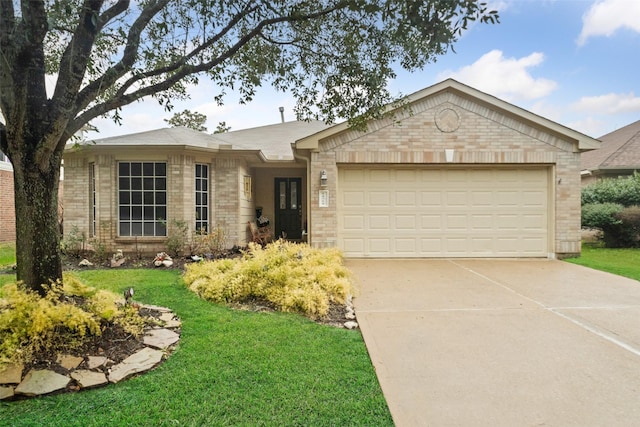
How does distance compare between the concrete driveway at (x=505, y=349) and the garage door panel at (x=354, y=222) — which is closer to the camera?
the concrete driveway at (x=505, y=349)

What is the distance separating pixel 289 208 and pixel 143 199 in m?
4.73

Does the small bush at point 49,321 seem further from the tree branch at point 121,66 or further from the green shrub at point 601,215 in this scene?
the green shrub at point 601,215

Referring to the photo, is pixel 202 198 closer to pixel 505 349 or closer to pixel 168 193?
pixel 168 193

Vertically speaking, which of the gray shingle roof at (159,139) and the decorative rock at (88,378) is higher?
the gray shingle roof at (159,139)

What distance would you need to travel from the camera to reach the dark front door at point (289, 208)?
1228cm

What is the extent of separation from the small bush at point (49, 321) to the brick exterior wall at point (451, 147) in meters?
5.65

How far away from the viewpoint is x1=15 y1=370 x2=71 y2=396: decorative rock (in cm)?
274

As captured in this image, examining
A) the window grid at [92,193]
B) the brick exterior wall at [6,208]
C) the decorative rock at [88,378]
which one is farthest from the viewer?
the brick exterior wall at [6,208]

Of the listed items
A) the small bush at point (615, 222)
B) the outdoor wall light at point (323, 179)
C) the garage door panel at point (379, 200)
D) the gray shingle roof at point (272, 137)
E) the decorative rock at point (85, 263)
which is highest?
the gray shingle roof at point (272, 137)

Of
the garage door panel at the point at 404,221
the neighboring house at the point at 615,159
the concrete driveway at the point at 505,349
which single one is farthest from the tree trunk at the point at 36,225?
the neighboring house at the point at 615,159

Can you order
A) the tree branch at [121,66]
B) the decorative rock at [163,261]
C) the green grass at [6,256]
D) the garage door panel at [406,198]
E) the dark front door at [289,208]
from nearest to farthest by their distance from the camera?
the tree branch at [121,66] → the decorative rock at [163,261] → the green grass at [6,256] → the garage door panel at [406,198] → the dark front door at [289,208]

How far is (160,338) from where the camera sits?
3.68 meters

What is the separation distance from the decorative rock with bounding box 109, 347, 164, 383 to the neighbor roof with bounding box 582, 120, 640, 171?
683 inches

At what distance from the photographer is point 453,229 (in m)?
9.20
